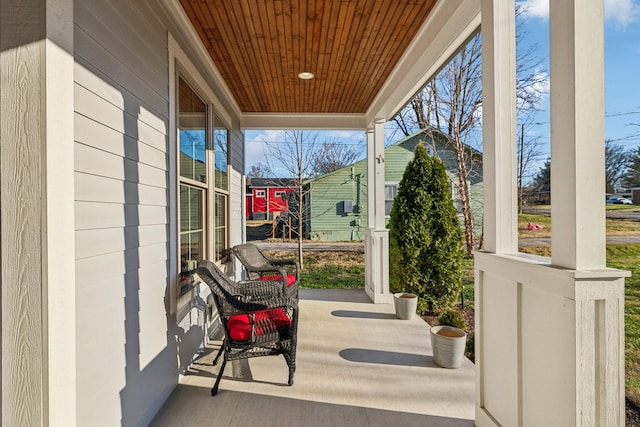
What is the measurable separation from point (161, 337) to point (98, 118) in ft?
4.81

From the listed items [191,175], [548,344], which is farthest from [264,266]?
[548,344]

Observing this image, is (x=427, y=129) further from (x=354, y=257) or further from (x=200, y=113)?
(x=200, y=113)

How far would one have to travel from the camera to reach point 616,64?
1.47 metres

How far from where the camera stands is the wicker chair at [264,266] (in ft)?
13.0

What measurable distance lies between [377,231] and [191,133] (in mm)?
2781

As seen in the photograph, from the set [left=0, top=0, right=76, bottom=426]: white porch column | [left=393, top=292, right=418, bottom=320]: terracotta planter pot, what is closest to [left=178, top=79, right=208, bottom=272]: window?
[left=0, top=0, right=76, bottom=426]: white porch column

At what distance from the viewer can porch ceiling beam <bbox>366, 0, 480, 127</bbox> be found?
235cm

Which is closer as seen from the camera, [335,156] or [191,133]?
[191,133]

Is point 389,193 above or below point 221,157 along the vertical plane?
below

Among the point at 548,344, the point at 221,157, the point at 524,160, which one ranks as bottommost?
the point at 548,344

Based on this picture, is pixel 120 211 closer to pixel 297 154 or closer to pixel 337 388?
pixel 337 388

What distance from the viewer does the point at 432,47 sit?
2789mm

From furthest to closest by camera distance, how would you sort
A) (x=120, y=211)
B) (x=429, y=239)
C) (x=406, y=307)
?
(x=429, y=239) < (x=406, y=307) < (x=120, y=211)

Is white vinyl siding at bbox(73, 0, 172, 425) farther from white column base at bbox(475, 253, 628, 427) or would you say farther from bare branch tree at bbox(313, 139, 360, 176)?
bare branch tree at bbox(313, 139, 360, 176)
